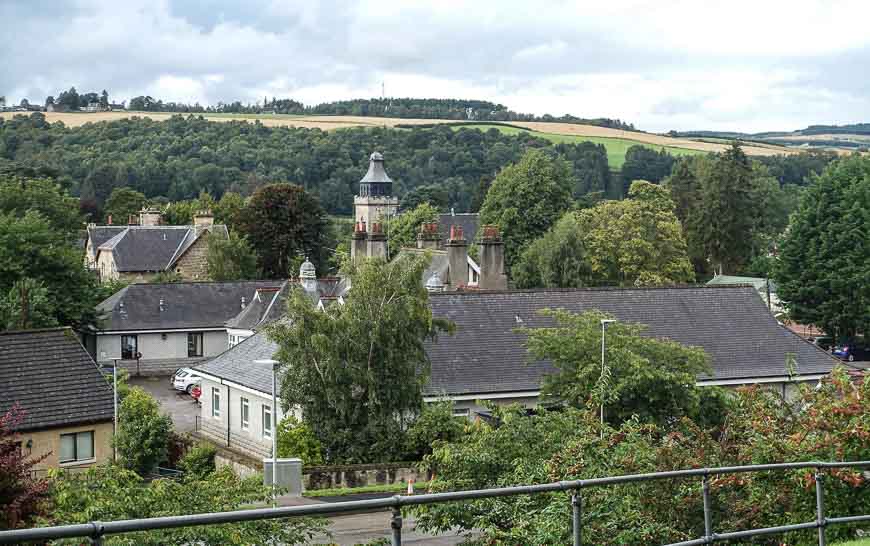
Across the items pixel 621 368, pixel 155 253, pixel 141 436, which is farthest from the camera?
pixel 155 253

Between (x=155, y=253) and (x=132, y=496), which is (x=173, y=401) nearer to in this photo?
(x=155, y=253)

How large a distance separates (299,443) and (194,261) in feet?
189

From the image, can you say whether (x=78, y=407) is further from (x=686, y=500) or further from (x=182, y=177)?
(x=182, y=177)

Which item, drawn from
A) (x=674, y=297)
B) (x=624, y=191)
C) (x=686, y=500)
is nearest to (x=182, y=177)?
(x=624, y=191)

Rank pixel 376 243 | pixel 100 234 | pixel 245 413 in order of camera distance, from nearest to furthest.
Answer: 1. pixel 245 413
2. pixel 376 243
3. pixel 100 234

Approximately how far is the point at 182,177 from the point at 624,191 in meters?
71.8

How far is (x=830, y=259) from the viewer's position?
232 ft

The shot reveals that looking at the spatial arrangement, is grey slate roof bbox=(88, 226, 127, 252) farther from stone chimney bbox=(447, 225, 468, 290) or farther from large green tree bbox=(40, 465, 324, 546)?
large green tree bbox=(40, 465, 324, 546)

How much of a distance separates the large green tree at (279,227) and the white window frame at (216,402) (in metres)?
51.4

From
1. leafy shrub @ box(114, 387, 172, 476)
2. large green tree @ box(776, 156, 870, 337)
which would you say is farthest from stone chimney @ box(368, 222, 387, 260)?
large green tree @ box(776, 156, 870, 337)

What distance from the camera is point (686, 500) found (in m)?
12.9

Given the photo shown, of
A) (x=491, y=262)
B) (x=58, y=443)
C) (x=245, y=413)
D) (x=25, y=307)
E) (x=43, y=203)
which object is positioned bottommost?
(x=245, y=413)

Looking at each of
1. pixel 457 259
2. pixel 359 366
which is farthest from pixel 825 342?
pixel 359 366

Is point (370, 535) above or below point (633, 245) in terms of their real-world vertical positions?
Answer: above
